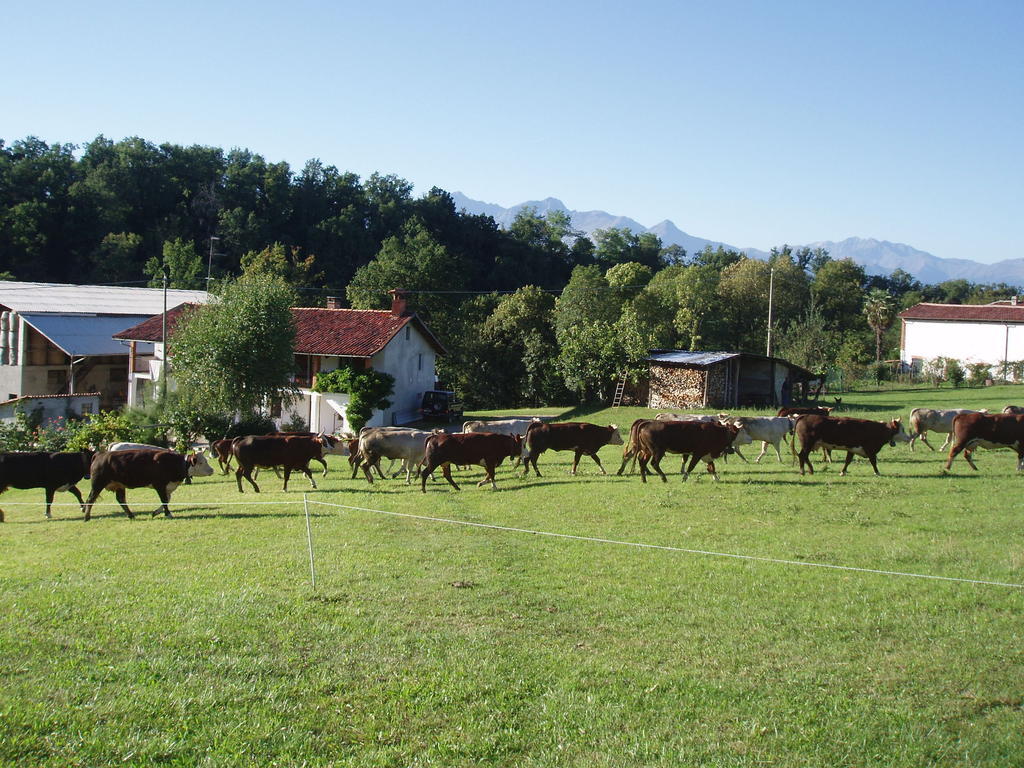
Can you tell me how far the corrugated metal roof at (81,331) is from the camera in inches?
2045

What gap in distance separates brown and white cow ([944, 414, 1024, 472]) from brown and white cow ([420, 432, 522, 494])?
1158 cm

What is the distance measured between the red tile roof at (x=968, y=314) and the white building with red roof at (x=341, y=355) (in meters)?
40.1

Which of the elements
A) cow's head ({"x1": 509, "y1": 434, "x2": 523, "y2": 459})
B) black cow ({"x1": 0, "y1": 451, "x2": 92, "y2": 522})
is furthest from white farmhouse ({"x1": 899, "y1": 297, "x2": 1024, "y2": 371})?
black cow ({"x1": 0, "y1": 451, "x2": 92, "y2": 522})

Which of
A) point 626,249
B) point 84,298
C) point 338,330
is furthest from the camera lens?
point 626,249

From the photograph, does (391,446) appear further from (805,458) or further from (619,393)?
(619,393)

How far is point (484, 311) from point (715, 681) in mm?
62610

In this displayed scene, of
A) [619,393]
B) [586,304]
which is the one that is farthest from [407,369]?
[586,304]

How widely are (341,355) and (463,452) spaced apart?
24.2 m

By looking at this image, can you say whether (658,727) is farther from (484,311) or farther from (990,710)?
(484,311)

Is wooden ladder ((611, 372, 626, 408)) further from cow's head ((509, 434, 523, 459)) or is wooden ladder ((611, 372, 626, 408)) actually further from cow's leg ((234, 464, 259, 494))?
cow's leg ((234, 464, 259, 494))

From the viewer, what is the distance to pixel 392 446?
963 inches

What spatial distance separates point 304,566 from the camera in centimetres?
1306

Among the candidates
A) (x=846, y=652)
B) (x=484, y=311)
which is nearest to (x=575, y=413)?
(x=484, y=311)

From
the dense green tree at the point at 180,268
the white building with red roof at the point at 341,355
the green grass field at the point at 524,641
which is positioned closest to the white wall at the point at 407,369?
the white building with red roof at the point at 341,355
